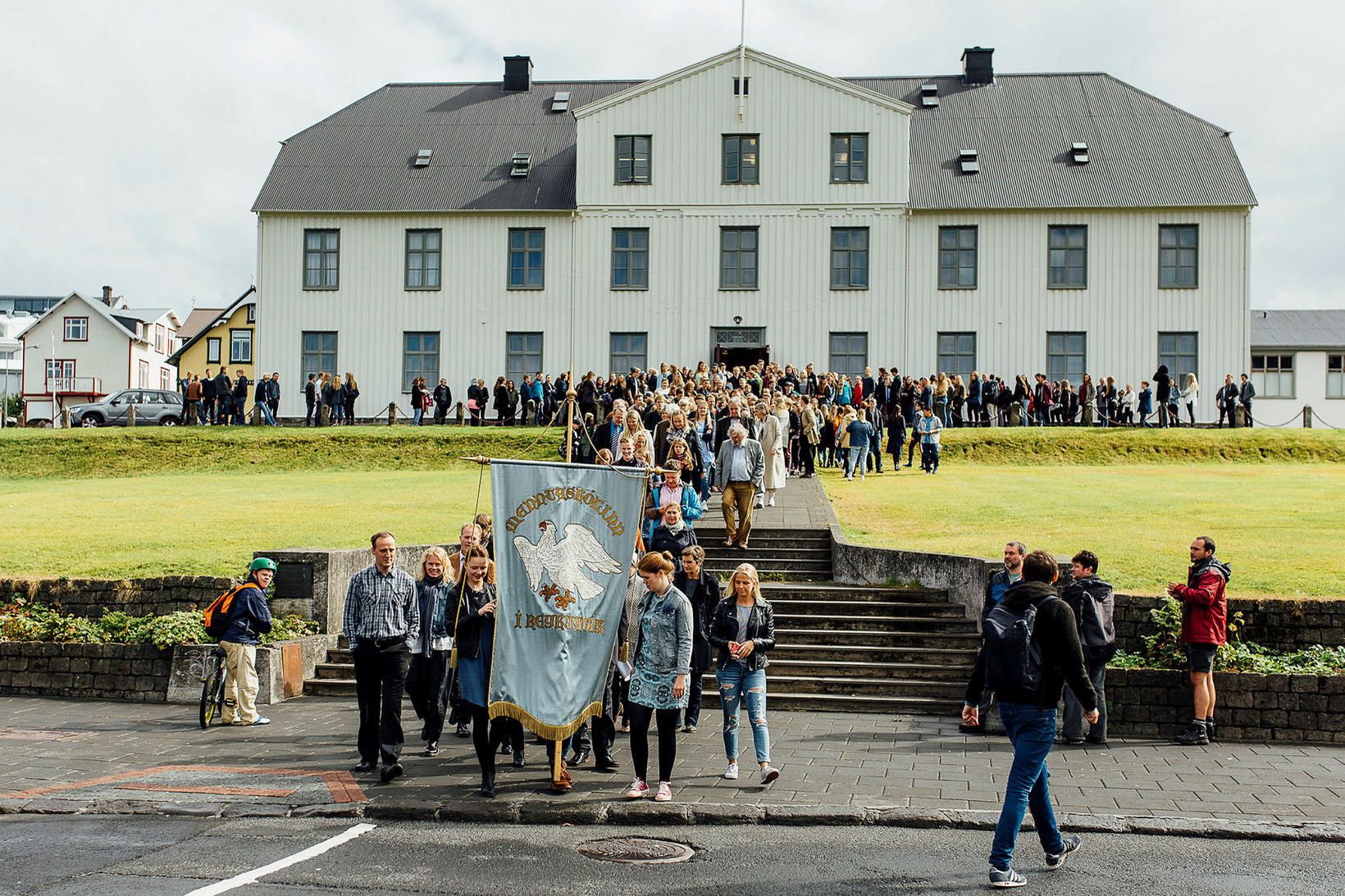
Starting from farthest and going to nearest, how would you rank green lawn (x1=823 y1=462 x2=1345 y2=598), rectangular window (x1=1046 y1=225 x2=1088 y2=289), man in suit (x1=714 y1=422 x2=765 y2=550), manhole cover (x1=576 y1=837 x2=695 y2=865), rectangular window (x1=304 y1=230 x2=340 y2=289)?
rectangular window (x1=304 y1=230 x2=340 y2=289) → rectangular window (x1=1046 y1=225 x2=1088 y2=289) → man in suit (x1=714 y1=422 x2=765 y2=550) → green lawn (x1=823 y1=462 x2=1345 y2=598) → manhole cover (x1=576 y1=837 x2=695 y2=865)

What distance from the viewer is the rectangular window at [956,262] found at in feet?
131

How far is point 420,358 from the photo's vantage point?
136ft

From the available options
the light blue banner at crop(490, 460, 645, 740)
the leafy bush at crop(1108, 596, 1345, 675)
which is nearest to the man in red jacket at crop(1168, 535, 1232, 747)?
the leafy bush at crop(1108, 596, 1345, 675)

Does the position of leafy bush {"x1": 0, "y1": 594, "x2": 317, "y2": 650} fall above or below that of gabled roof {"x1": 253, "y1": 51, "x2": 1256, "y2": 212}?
below

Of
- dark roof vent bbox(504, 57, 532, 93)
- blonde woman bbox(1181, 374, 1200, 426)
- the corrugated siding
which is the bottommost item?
blonde woman bbox(1181, 374, 1200, 426)

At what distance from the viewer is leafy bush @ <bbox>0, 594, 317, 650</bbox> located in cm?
1415

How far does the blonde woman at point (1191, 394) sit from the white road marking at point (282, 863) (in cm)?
3204

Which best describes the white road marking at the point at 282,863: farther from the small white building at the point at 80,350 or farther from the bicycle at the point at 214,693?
the small white building at the point at 80,350

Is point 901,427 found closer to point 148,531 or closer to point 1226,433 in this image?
point 1226,433

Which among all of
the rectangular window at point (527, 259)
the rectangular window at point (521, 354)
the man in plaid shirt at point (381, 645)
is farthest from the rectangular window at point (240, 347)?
the man in plaid shirt at point (381, 645)

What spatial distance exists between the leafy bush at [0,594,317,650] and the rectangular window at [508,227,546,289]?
27.3 metres

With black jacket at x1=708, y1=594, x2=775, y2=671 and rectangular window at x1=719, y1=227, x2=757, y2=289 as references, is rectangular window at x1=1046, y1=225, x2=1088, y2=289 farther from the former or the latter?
black jacket at x1=708, y1=594, x2=775, y2=671

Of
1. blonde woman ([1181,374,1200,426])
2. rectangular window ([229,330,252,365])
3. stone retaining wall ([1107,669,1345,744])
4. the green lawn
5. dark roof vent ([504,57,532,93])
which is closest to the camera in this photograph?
stone retaining wall ([1107,669,1345,744])

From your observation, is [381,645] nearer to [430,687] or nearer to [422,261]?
[430,687]
